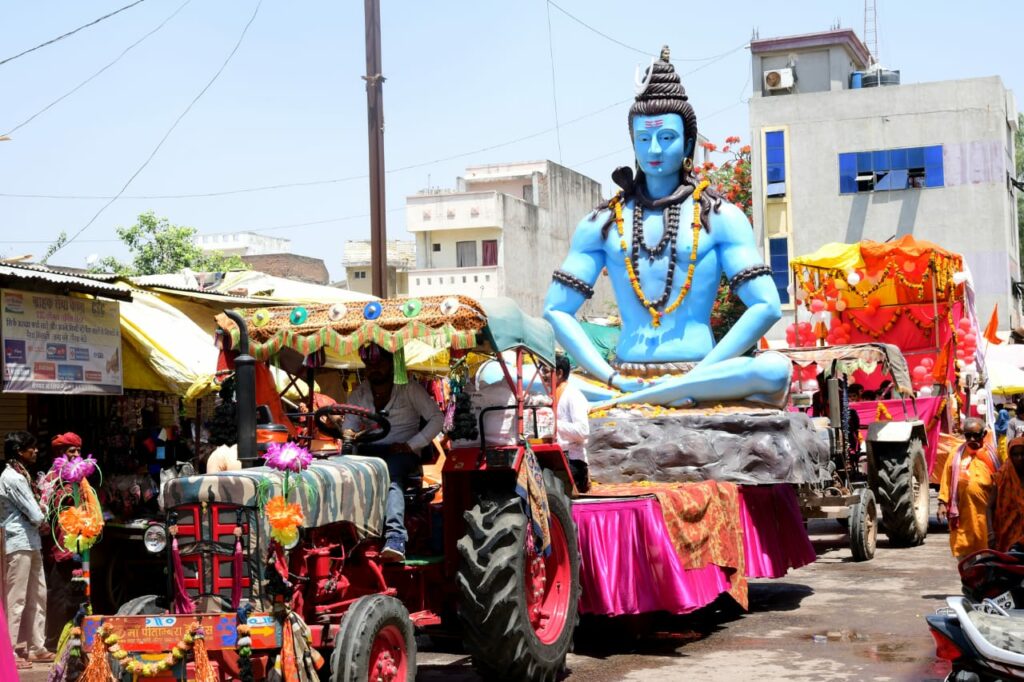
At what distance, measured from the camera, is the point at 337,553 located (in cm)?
739

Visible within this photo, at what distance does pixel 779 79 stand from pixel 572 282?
85.6 ft

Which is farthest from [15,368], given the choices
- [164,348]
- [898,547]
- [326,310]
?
[898,547]

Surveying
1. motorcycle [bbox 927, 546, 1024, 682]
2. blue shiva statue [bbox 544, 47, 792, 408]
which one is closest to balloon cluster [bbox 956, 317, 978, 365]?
blue shiva statue [bbox 544, 47, 792, 408]

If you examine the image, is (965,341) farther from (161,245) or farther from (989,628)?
(161,245)

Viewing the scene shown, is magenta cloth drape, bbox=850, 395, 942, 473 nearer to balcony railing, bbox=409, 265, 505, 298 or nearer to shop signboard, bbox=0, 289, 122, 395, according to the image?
shop signboard, bbox=0, 289, 122, 395

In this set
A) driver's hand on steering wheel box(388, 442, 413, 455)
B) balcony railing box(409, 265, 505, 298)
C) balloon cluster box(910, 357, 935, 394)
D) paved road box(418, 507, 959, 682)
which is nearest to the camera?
driver's hand on steering wheel box(388, 442, 413, 455)

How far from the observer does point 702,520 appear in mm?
10039

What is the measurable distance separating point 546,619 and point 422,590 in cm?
87

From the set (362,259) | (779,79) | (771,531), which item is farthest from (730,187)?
(771,531)

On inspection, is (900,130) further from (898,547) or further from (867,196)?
(898,547)

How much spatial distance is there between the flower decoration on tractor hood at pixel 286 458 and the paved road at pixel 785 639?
2.34 m

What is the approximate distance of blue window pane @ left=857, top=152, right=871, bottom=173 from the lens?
35344mm

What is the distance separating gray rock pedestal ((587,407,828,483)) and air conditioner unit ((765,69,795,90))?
27.3 m

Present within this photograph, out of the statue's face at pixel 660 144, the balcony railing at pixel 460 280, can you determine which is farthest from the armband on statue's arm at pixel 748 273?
the balcony railing at pixel 460 280
